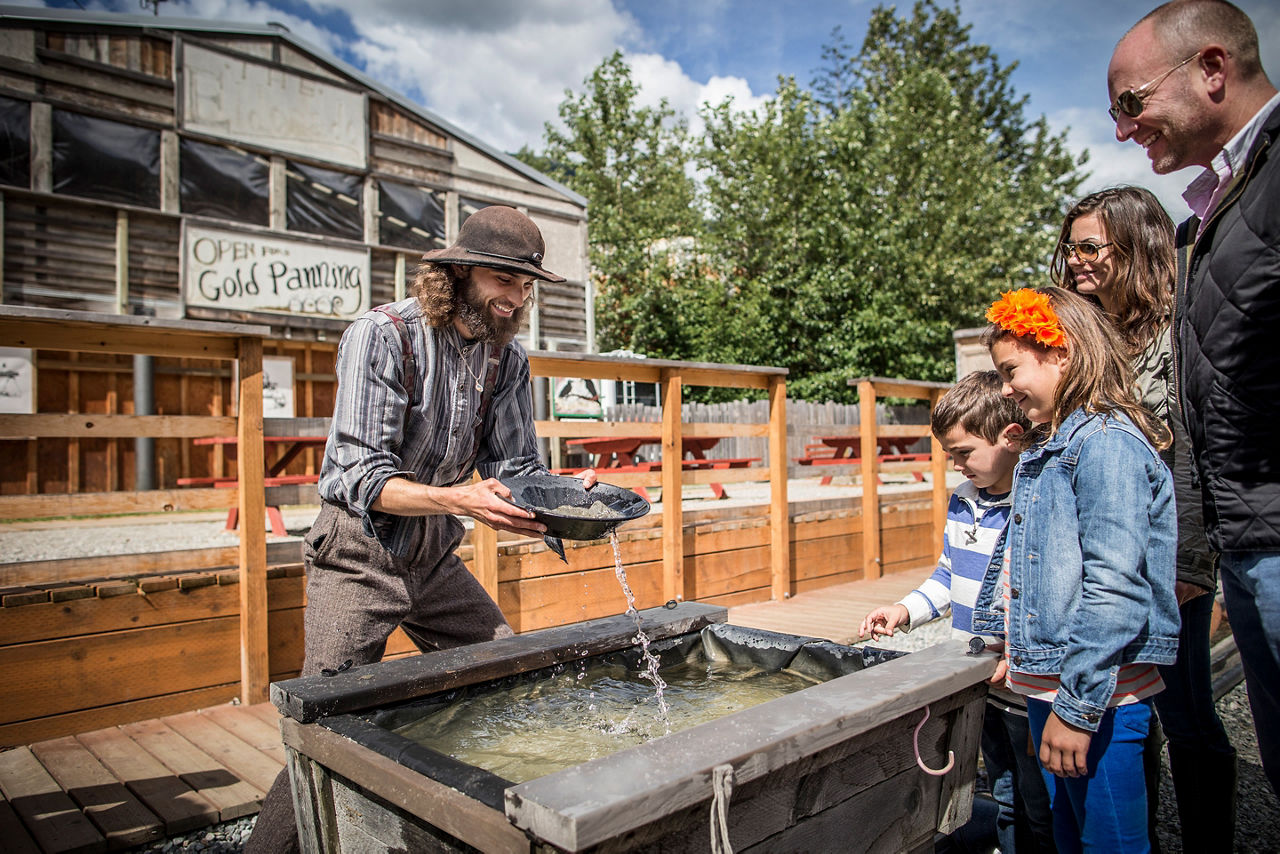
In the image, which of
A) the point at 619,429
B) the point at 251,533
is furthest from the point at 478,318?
→ the point at 619,429

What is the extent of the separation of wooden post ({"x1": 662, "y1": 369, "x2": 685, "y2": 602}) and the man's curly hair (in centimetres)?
242

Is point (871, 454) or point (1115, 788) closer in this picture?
point (1115, 788)

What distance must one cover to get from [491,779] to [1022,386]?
1464 mm

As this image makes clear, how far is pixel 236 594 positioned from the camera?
10.9 ft

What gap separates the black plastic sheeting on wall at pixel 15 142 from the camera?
31.2ft

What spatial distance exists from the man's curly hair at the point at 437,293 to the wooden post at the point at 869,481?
4356 millimetres

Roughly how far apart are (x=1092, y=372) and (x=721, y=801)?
4.34 feet

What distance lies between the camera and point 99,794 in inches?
100.0

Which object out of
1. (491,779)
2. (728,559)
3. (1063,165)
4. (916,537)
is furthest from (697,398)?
(491,779)

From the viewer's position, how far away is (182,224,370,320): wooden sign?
35.8 ft

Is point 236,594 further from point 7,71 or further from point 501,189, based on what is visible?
point 501,189

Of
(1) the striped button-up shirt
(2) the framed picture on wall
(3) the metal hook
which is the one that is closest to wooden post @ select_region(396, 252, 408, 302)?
(2) the framed picture on wall

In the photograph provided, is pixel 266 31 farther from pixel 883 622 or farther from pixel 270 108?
pixel 883 622

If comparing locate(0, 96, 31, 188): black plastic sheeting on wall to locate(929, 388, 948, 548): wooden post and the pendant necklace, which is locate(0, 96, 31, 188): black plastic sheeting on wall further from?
locate(929, 388, 948, 548): wooden post
